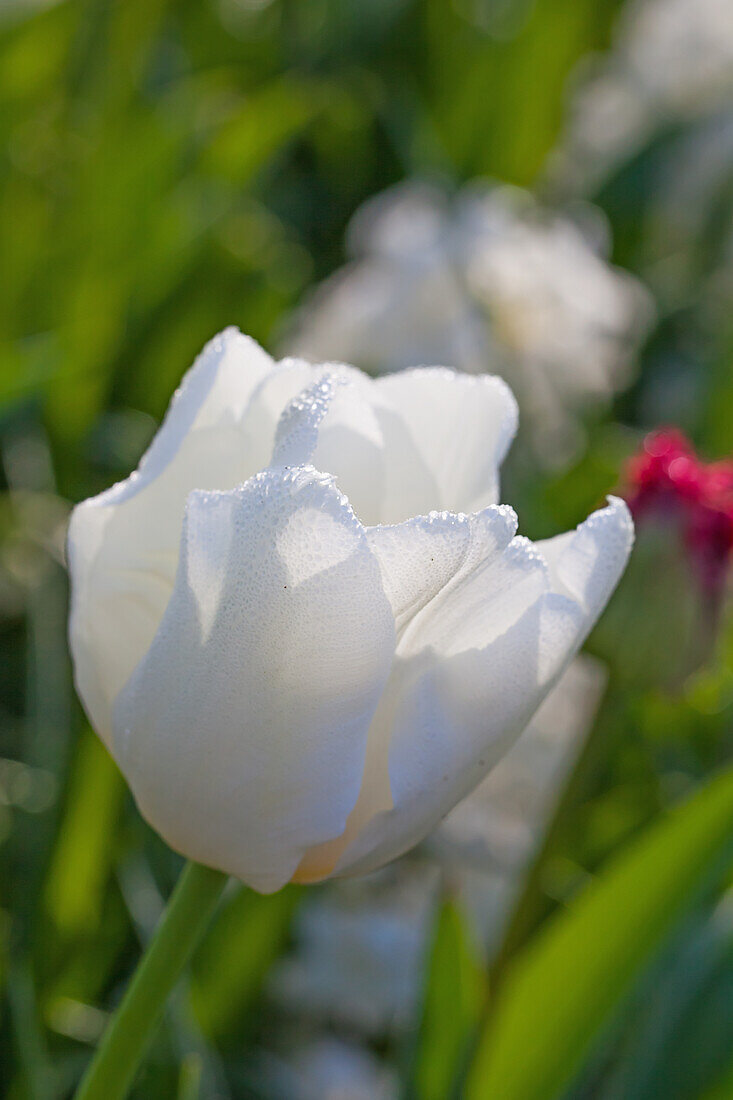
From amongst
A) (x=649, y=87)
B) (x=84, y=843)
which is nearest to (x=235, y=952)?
(x=84, y=843)

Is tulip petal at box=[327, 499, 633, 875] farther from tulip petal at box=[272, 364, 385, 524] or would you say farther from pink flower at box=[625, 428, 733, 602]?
pink flower at box=[625, 428, 733, 602]

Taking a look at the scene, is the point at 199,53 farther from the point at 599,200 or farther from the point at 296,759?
the point at 296,759

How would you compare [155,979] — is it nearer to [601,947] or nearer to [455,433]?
[455,433]

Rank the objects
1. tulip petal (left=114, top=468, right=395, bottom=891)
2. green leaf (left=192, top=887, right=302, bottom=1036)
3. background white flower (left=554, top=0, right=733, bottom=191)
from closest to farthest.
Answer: tulip petal (left=114, top=468, right=395, bottom=891) → green leaf (left=192, top=887, right=302, bottom=1036) → background white flower (left=554, top=0, right=733, bottom=191)

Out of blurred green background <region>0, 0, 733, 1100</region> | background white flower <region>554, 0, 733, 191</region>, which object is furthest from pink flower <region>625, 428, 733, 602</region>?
background white flower <region>554, 0, 733, 191</region>

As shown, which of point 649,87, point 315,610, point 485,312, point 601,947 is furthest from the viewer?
point 649,87

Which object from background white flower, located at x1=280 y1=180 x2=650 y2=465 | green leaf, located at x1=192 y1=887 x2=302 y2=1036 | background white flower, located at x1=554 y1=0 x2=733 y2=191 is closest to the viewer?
green leaf, located at x1=192 y1=887 x2=302 y2=1036
